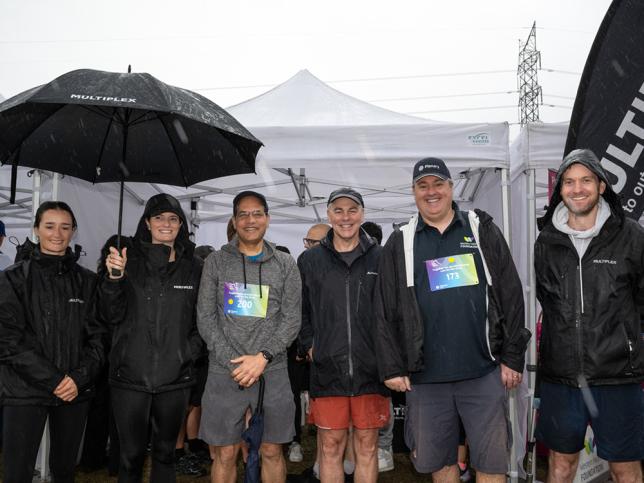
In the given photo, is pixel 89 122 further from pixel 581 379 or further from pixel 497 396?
pixel 581 379

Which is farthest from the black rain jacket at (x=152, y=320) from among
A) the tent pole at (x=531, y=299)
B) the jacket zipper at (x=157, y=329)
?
the tent pole at (x=531, y=299)

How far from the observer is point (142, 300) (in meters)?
2.61

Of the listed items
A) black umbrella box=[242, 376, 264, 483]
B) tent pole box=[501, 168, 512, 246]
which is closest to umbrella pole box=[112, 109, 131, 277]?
black umbrella box=[242, 376, 264, 483]

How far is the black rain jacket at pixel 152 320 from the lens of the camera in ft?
8.30

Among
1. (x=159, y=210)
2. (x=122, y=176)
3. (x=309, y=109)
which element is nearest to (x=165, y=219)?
(x=159, y=210)

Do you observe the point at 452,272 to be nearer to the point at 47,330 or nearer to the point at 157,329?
the point at 157,329

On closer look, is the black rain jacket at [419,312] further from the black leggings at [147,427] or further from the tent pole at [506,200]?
the black leggings at [147,427]

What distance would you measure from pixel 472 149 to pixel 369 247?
115 centimetres

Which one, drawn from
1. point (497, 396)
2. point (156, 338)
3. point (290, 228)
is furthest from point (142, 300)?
point (290, 228)

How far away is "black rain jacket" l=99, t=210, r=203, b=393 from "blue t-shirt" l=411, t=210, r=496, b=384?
118 cm

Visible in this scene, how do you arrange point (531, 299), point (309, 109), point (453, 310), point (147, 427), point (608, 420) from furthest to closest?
point (309, 109), point (531, 299), point (147, 427), point (453, 310), point (608, 420)

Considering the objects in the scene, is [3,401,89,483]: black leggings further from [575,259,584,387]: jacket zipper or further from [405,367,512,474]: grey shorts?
[575,259,584,387]: jacket zipper

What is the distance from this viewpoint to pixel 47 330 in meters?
2.50

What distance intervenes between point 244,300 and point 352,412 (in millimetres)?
848
